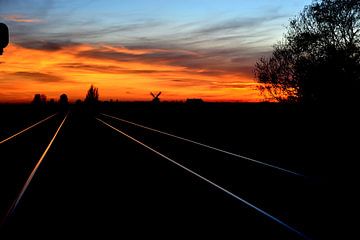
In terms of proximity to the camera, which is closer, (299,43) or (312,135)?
(312,135)

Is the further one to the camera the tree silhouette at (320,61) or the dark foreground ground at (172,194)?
the tree silhouette at (320,61)

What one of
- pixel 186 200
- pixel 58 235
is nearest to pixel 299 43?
pixel 186 200

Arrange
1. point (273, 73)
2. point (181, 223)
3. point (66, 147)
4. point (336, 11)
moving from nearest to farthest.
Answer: point (181, 223), point (66, 147), point (336, 11), point (273, 73)

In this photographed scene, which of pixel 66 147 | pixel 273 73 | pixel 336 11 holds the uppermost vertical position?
pixel 336 11

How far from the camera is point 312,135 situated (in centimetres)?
2317

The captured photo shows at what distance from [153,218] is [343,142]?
48.5 feet

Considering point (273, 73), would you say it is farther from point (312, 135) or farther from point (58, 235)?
point (58, 235)

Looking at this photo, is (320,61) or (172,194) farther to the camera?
(320,61)

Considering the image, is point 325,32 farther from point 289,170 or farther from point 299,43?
point 289,170

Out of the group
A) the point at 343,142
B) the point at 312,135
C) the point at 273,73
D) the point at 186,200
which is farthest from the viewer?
the point at 273,73

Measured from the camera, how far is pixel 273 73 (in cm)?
3747

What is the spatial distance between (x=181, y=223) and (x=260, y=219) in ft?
4.09

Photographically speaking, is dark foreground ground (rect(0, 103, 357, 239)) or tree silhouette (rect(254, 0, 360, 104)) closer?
dark foreground ground (rect(0, 103, 357, 239))

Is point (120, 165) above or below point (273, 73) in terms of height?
below
